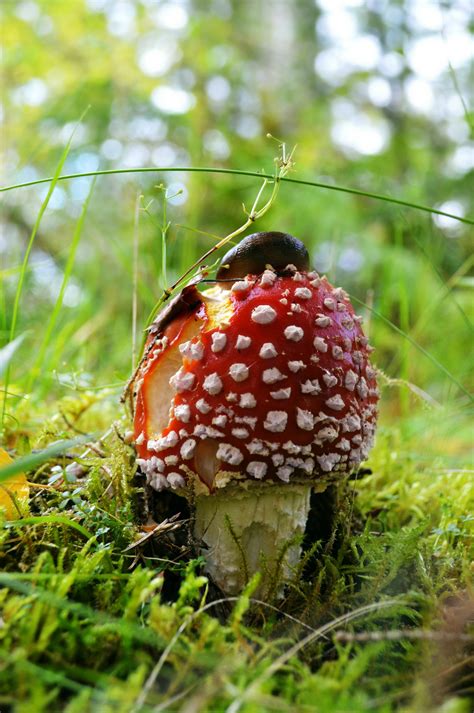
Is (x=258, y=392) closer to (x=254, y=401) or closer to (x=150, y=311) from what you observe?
(x=254, y=401)

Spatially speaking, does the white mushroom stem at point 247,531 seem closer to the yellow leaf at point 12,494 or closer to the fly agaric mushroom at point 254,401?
the fly agaric mushroom at point 254,401

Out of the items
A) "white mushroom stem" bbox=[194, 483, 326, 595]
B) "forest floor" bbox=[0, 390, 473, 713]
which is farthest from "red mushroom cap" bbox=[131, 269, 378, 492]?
"forest floor" bbox=[0, 390, 473, 713]

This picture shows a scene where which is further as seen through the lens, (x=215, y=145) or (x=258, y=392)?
(x=215, y=145)

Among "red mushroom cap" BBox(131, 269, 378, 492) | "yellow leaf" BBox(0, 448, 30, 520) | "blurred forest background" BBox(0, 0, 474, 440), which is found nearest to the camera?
"red mushroom cap" BBox(131, 269, 378, 492)

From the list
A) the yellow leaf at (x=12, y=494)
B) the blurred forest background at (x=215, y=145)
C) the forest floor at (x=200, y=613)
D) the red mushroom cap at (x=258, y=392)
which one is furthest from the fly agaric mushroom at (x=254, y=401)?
the blurred forest background at (x=215, y=145)

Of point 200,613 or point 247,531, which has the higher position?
point 247,531

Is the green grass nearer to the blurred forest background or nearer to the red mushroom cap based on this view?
the red mushroom cap

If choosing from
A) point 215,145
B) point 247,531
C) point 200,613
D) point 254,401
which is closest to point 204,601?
point 200,613
